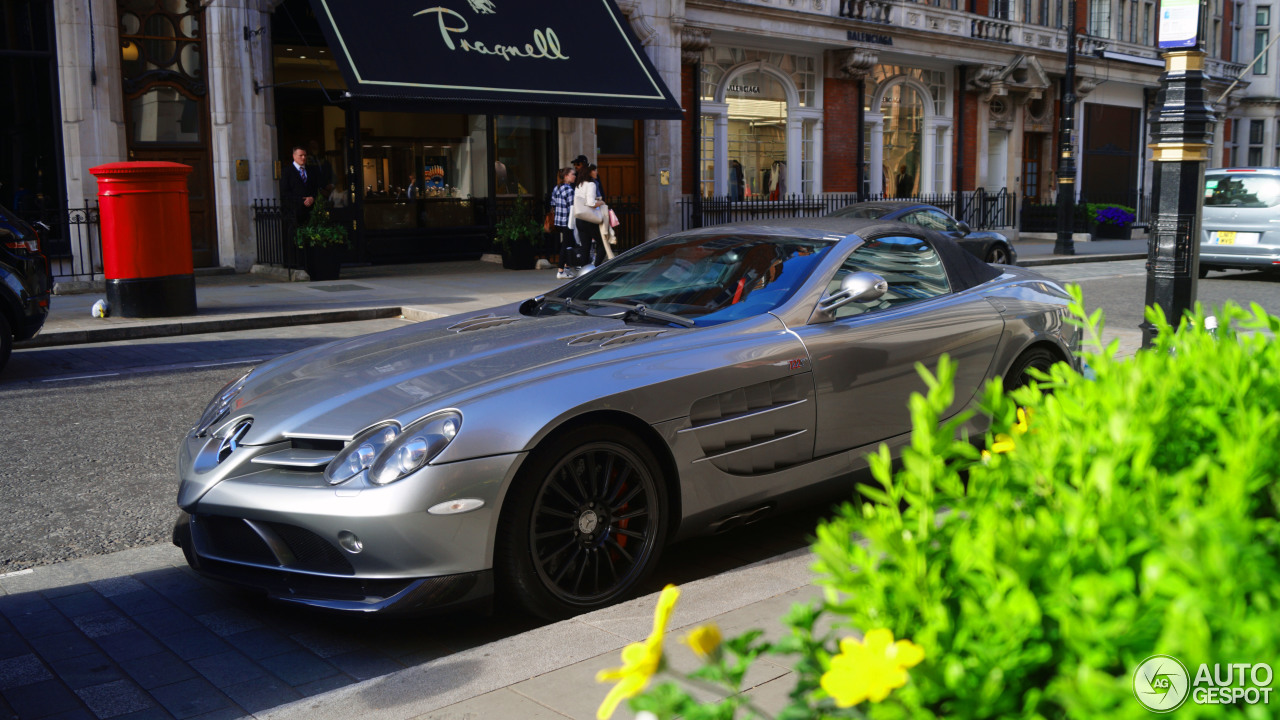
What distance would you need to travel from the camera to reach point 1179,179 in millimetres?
7543

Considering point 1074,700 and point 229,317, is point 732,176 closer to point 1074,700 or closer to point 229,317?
point 229,317

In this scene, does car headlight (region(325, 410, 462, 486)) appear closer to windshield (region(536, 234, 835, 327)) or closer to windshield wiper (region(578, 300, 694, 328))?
windshield wiper (region(578, 300, 694, 328))

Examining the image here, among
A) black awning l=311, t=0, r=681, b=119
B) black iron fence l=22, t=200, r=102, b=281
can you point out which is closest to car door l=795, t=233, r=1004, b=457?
black awning l=311, t=0, r=681, b=119

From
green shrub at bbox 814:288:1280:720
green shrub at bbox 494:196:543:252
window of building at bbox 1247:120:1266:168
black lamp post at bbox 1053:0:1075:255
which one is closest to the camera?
green shrub at bbox 814:288:1280:720

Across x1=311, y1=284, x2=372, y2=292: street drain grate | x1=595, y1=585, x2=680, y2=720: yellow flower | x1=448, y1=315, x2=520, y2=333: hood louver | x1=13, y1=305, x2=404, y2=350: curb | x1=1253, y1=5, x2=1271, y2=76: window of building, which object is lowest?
x1=13, y1=305, x2=404, y2=350: curb

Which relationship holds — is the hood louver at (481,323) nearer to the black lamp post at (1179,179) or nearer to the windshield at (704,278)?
the windshield at (704,278)

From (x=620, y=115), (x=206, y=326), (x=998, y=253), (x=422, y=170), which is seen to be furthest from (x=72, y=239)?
(x=998, y=253)

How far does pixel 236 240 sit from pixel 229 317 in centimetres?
577

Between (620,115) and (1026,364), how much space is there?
49.3ft

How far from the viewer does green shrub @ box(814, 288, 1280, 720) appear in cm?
119

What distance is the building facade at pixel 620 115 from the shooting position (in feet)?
54.3

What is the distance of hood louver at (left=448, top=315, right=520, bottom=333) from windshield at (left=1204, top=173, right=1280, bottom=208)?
1574 centimetres

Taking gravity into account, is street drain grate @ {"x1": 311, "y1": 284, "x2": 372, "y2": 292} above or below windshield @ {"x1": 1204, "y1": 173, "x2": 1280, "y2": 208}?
below

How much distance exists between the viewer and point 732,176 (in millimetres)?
25828
